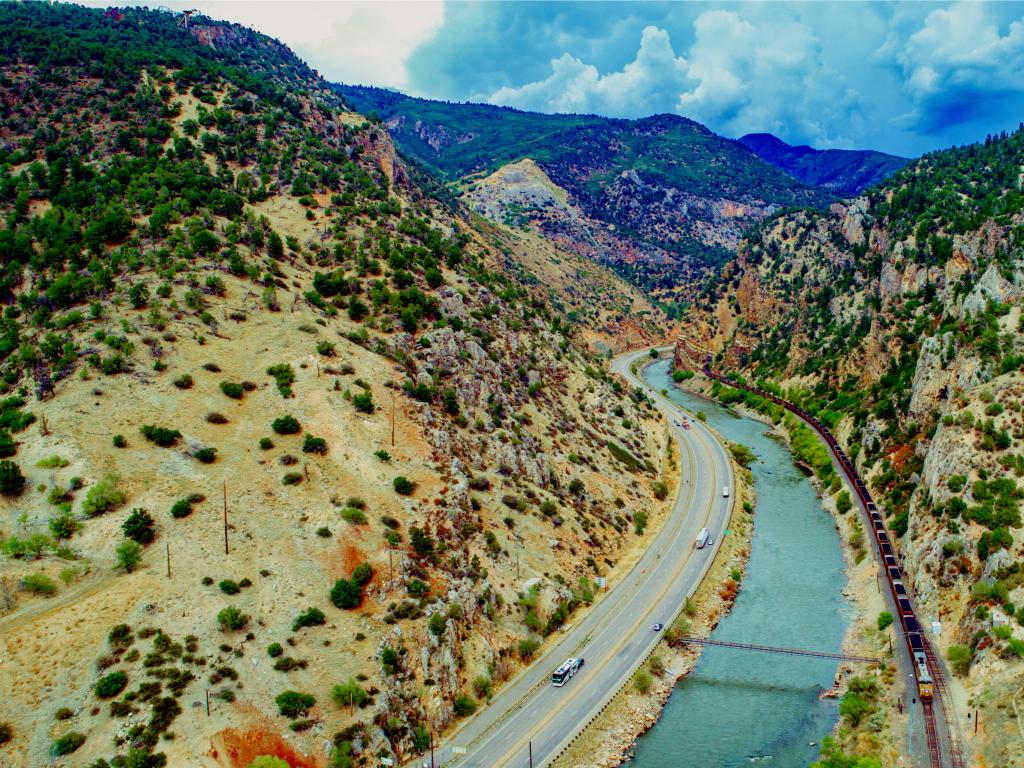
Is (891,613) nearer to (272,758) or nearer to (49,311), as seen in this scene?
(272,758)

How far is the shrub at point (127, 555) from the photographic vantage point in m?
43.6

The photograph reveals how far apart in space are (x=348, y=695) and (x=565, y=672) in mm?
16585

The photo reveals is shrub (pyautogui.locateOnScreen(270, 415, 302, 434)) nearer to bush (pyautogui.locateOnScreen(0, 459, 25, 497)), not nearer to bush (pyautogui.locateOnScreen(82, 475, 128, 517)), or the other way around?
bush (pyautogui.locateOnScreen(82, 475, 128, 517))

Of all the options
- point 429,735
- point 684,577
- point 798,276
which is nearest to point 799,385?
point 798,276

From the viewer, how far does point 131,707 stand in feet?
122

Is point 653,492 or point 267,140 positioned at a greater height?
point 267,140

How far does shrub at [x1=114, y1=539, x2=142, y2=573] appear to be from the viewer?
43625 millimetres

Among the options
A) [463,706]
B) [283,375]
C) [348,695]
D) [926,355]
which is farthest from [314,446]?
[926,355]

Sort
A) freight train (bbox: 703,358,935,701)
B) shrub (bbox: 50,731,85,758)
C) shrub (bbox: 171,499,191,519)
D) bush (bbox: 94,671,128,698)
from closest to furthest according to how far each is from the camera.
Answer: shrub (bbox: 50,731,85,758), bush (bbox: 94,671,128,698), freight train (bbox: 703,358,935,701), shrub (bbox: 171,499,191,519)

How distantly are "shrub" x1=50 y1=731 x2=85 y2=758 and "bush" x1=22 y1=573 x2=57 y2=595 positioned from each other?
9.32 m

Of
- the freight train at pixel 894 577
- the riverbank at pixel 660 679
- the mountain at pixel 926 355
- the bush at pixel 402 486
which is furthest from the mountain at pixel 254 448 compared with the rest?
the mountain at pixel 926 355

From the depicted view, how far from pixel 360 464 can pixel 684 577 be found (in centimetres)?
3189

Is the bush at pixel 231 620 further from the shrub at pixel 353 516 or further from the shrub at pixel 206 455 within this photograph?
the shrub at pixel 206 455

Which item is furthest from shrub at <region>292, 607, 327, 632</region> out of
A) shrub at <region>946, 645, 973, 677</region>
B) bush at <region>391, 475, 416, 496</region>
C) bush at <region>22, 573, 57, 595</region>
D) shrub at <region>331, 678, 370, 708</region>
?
shrub at <region>946, 645, 973, 677</region>
